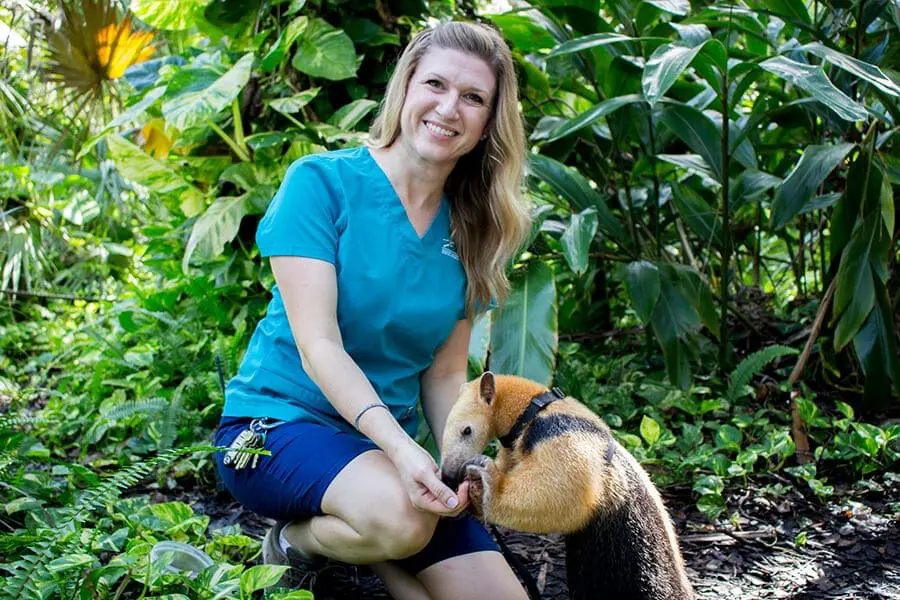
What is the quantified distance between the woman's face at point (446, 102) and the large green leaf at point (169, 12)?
2434mm

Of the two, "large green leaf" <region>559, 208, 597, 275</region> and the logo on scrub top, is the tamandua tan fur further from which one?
"large green leaf" <region>559, 208, 597, 275</region>

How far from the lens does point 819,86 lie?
3080mm

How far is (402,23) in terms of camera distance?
4707 millimetres

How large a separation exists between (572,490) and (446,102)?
1184 mm

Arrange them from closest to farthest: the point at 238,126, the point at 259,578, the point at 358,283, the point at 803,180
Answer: the point at 259,578, the point at 358,283, the point at 803,180, the point at 238,126

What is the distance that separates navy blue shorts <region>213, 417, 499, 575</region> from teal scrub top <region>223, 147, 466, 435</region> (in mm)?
100

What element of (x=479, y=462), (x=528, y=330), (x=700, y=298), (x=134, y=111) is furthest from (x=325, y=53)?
(x=479, y=462)

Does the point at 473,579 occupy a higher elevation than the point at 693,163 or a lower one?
lower

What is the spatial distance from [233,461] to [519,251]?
1.42 meters

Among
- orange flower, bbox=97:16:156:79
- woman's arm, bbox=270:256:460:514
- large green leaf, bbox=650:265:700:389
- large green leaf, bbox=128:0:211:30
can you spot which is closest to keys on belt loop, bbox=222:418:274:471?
woman's arm, bbox=270:256:460:514

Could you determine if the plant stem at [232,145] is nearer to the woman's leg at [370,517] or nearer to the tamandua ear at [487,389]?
the woman's leg at [370,517]

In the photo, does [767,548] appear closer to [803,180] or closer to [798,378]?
[798,378]

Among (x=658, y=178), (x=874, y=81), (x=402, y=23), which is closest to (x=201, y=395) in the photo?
(x=402, y=23)

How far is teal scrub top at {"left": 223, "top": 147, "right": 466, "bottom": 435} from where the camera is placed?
2.67 m
